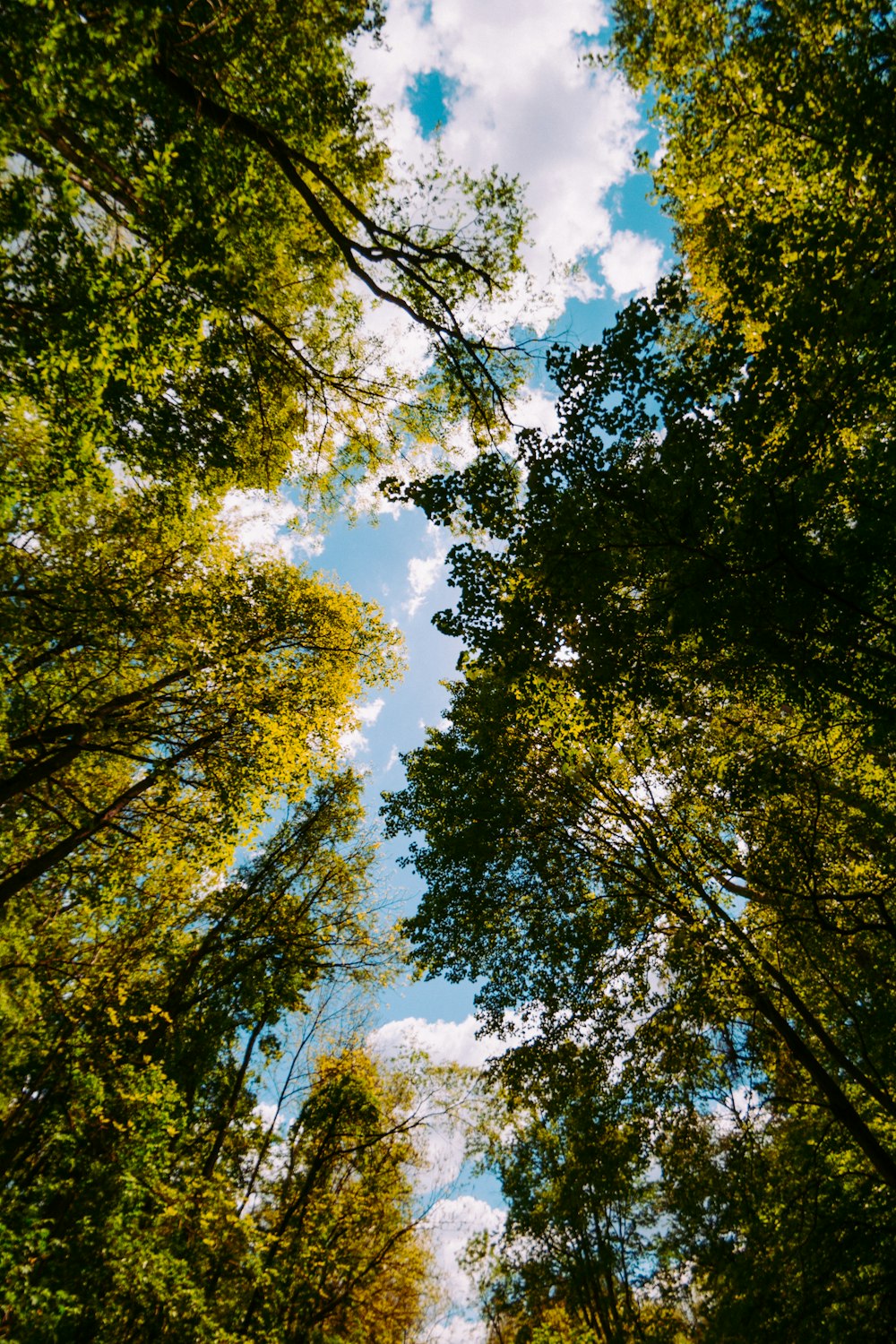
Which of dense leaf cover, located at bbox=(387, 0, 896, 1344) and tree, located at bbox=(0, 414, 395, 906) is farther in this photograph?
tree, located at bbox=(0, 414, 395, 906)

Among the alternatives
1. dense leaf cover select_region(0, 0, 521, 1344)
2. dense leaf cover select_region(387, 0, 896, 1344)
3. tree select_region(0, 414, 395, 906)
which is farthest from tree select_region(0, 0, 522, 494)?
dense leaf cover select_region(387, 0, 896, 1344)

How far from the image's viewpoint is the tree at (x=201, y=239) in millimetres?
5070

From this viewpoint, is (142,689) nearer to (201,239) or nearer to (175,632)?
(175,632)

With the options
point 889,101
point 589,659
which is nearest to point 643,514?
point 589,659

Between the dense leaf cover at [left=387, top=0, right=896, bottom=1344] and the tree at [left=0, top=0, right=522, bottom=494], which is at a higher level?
the tree at [left=0, top=0, right=522, bottom=494]

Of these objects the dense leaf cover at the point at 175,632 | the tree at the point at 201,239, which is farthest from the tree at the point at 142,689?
the tree at the point at 201,239

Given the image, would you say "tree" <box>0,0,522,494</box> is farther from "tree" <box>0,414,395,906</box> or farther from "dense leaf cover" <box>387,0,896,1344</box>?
"dense leaf cover" <box>387,0,896,1344</box>

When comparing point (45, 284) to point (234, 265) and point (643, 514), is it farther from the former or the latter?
point (643, 514)

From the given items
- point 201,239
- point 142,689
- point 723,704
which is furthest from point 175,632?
point 723,704

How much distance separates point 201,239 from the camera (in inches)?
235

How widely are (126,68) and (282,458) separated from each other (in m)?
5.04

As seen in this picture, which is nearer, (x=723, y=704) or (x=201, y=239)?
(x=201, y=239)

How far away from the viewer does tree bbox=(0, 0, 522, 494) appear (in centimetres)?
507

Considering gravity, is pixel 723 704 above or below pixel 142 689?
below
